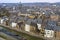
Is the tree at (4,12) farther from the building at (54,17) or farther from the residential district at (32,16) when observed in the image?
the building at (54,17)

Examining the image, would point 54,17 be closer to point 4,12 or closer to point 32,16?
point 32,16

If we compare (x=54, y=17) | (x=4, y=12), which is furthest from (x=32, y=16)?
(x=4, y=12)

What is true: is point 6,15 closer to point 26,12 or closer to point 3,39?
point 26,12

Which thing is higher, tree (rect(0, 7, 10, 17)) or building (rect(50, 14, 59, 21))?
tree (rect(0, 7, 10, 17))

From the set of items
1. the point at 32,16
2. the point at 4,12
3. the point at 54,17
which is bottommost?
the point at 54,17

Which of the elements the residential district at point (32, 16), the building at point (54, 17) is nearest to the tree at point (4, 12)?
the residential district at point (32, 16)

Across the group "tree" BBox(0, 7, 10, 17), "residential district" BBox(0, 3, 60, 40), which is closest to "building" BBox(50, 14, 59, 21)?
"residential district" BBox(0, 3, 60, 40)

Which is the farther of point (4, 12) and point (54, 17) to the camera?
point (54, 17)

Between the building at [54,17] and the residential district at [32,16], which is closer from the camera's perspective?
the residential district at [32,16]

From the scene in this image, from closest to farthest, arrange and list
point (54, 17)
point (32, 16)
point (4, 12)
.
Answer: point (4, 12) → point (32, 16) → point (54, 17)

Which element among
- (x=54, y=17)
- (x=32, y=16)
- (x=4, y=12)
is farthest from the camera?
(x=54, y=17)

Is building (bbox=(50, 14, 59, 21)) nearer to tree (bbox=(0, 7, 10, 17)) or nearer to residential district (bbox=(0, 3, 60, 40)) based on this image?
residential district (bbox=(0, 3, 60, 40))

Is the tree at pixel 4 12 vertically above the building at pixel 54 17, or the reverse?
the tree at pixel 4 12

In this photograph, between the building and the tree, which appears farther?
the building
